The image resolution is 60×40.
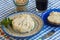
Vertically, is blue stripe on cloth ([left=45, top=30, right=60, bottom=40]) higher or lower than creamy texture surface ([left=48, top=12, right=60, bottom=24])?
lower

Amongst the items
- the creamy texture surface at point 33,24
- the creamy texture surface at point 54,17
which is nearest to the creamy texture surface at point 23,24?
the creamy texture surface at point 33,24

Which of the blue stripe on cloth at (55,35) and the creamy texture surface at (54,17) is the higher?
the creamy texture surface at (54,17)

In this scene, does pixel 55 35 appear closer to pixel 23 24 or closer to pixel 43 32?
pixel 43 32

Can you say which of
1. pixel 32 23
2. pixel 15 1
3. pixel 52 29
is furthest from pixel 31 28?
pixel 15 1

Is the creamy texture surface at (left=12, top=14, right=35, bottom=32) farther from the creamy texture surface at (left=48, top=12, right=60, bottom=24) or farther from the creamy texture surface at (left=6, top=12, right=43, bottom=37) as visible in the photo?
the creamy texture surface at (left=48, top=12, right=60, bottom=24)

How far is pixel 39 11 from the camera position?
1125 millimetres

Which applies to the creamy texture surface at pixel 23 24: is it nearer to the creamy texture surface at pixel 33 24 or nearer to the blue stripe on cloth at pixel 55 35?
the creamy texture surface at pixel 33 24

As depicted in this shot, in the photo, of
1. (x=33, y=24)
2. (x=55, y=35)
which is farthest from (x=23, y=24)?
(x=55, y=35)

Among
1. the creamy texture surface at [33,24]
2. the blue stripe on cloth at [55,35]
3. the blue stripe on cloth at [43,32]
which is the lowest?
the blue stripe on cloth at [55,35]

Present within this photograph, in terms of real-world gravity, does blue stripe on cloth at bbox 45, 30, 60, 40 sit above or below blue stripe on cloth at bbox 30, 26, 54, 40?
below

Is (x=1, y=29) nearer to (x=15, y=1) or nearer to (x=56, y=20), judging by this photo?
(x=15, y=1)

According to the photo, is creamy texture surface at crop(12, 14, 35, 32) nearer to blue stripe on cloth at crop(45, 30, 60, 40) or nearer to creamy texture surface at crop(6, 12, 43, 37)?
creamy texture surface at crop(6, 12, 43, 37)

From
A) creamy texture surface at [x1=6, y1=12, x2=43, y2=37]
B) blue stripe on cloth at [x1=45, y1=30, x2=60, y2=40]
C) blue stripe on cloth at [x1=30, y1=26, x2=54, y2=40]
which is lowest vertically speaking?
blue stripe on cloth at [x1=45, y1=30, x2=60, y2=40]

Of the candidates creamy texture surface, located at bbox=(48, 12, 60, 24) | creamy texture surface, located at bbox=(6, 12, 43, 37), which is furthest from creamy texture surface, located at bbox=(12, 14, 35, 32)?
creamy texture surface, located at bbox=(48, 12, 60, 24)
